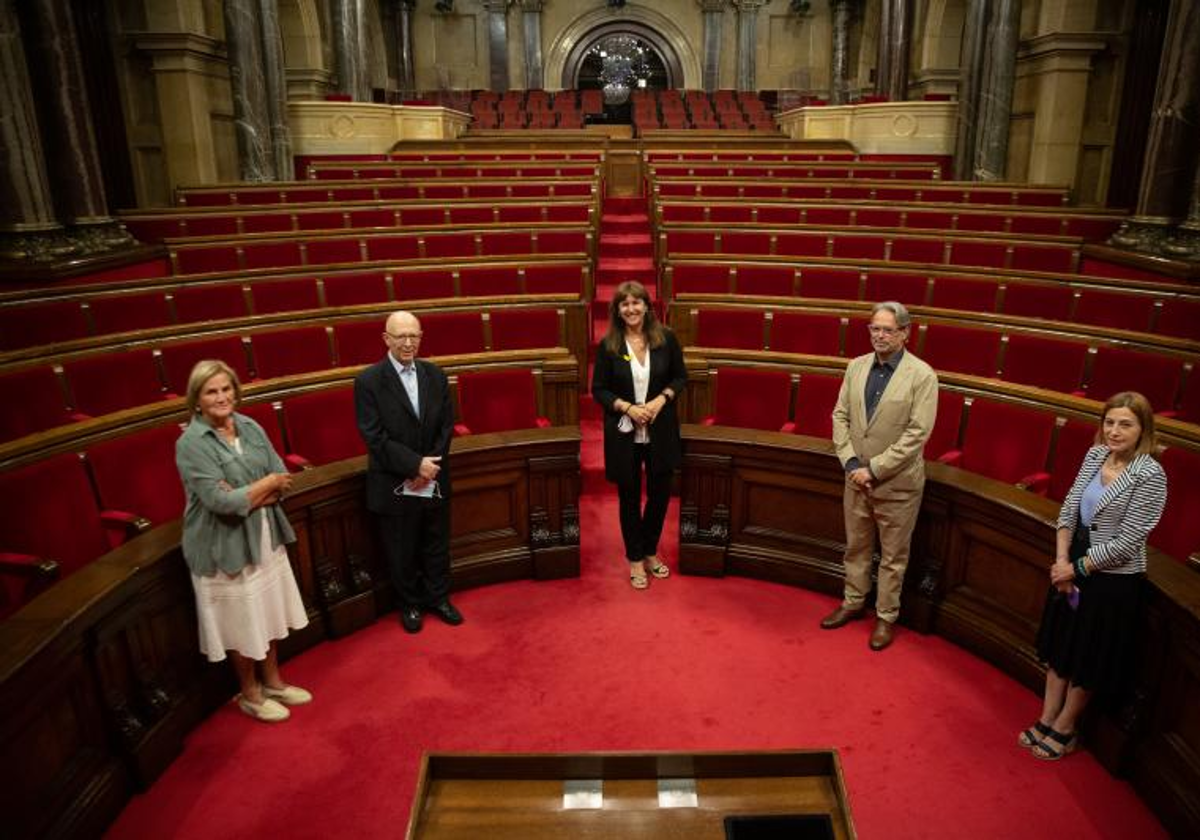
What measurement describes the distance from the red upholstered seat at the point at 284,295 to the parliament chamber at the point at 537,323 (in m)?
0.02

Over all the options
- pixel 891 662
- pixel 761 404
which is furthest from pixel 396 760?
pixel 761 404

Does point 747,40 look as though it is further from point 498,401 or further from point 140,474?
point 140,474

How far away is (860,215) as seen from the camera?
6.37 m

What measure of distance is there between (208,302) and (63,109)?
171 centimetres

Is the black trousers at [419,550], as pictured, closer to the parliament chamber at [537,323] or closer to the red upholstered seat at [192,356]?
the parliament chamber at [537,323]

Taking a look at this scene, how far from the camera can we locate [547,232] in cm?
561

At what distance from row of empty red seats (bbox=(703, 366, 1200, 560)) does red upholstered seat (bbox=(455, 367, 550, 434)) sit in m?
0.76

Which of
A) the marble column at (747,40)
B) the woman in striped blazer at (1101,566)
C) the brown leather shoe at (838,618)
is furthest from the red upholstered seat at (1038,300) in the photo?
the marble column at (747,40)

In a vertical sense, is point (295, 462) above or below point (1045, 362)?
below

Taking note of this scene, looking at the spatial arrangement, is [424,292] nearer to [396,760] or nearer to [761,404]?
[761,404]

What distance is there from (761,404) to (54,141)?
176 inches

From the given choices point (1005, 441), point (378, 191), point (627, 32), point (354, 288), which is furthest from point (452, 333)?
point (627, 32)

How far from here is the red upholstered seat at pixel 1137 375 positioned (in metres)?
3.19

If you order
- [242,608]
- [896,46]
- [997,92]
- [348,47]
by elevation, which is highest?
[348,47]
